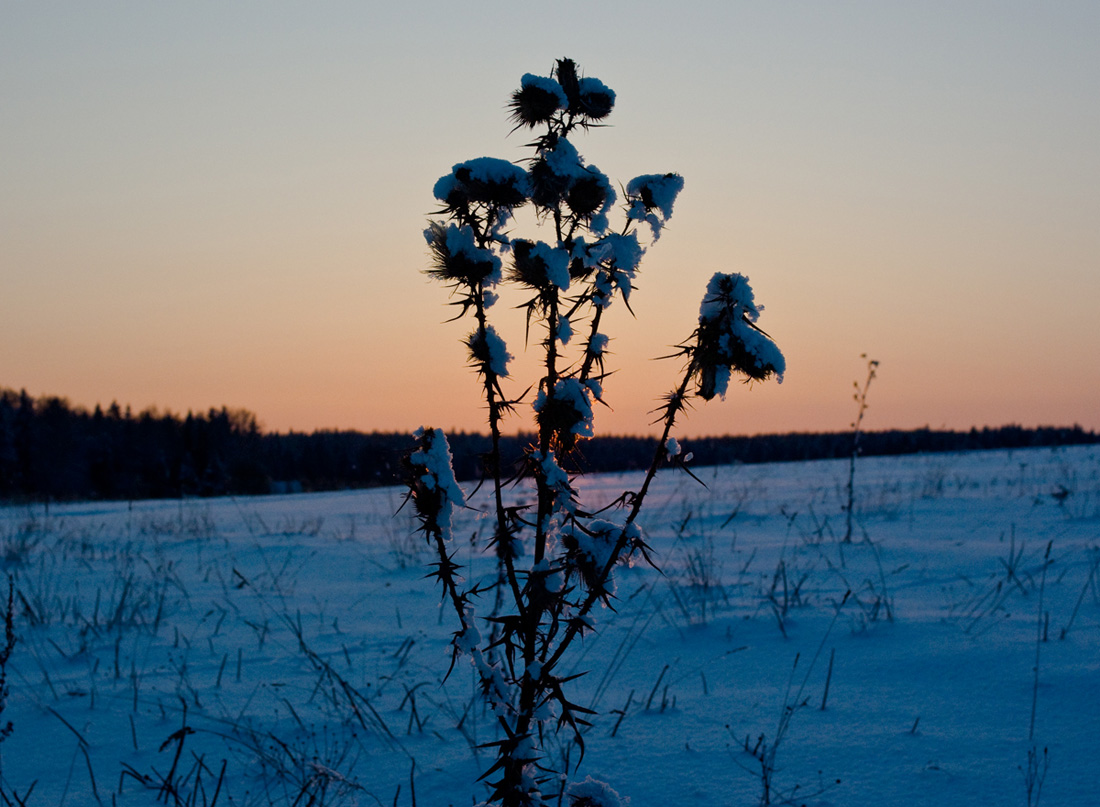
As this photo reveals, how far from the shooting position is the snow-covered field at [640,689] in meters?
2.05

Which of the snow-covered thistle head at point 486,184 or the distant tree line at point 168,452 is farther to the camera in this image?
the distant tree line at point 168,452

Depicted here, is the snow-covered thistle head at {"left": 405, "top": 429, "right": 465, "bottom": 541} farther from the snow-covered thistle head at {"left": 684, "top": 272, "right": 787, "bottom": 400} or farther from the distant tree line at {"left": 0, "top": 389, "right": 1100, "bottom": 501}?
the distant tree line at {"left": 0, "top": 389, "right": 1100, "bottom": 501}

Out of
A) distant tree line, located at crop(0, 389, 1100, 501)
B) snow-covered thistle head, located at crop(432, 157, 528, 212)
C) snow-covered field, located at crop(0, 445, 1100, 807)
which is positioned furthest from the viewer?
distant tree line, located at crop(0, 389, 1100, 501)

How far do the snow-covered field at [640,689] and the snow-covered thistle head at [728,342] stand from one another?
500mm

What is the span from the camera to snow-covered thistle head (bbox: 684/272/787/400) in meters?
1.33

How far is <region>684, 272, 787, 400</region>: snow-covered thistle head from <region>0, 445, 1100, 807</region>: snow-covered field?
19.7 inches

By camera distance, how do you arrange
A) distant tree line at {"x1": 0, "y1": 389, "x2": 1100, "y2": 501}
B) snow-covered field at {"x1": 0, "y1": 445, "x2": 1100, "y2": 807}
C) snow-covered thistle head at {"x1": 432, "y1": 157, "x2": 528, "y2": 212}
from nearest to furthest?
snow-covered thistle head at {"x1": 432, "y1": 157, "x2": 528, "y2": 212}, snow-covered field at {"x1": 0, "y1": 445, "x2": 1100, "y2": 807}, distant tree line at {"x1": 0, "y1": 389, "x2": 1100, "y2": 501}

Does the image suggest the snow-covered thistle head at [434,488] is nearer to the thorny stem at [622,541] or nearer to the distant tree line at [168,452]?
the thorny stem at [622,541]

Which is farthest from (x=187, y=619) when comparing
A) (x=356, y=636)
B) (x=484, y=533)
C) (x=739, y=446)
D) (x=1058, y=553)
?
(x=739, y=446)

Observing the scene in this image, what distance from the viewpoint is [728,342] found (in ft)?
4.38

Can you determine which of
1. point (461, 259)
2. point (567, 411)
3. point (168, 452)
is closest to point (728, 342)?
point (567, 411)

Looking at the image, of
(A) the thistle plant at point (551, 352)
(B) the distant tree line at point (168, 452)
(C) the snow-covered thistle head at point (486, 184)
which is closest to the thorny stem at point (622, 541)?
(A) the thistle plant at point (551, 352)

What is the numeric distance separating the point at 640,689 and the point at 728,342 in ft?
6.71

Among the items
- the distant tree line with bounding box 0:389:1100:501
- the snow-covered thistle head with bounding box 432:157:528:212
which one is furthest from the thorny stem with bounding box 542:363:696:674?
the distant tree line with bounding box 0:389:1100:501
